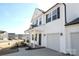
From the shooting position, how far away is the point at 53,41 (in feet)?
58.9

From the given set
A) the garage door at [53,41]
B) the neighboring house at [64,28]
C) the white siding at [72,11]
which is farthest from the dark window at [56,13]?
the garage door at [53,41]

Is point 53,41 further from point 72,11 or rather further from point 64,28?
point 72,11

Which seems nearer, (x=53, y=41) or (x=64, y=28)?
(x=64, y=28)

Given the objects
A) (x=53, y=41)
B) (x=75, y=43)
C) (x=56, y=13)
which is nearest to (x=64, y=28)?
(x=75, y=43)

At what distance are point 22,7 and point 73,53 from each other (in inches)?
421

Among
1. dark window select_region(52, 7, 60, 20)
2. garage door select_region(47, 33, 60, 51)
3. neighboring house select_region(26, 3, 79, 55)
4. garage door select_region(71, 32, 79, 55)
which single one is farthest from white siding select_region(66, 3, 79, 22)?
garage door select_region(47, 33, 60, 51)

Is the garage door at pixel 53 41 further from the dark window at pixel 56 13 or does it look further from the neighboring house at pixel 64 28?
the dark window at pixel 56 13

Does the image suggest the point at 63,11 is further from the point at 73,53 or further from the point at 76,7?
the point at 73,53

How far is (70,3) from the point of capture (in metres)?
15.2

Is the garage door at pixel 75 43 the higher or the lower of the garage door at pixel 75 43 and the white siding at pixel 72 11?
the lower

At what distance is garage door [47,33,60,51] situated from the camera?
1662 centimetres

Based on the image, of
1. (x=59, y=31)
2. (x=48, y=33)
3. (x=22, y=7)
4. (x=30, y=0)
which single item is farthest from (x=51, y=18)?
(x=30, y=0)

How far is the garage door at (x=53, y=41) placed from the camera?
16.6 m

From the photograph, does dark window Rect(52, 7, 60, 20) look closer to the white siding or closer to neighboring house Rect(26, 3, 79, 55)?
neighboring house Rect(26, 3, 79, 55)
